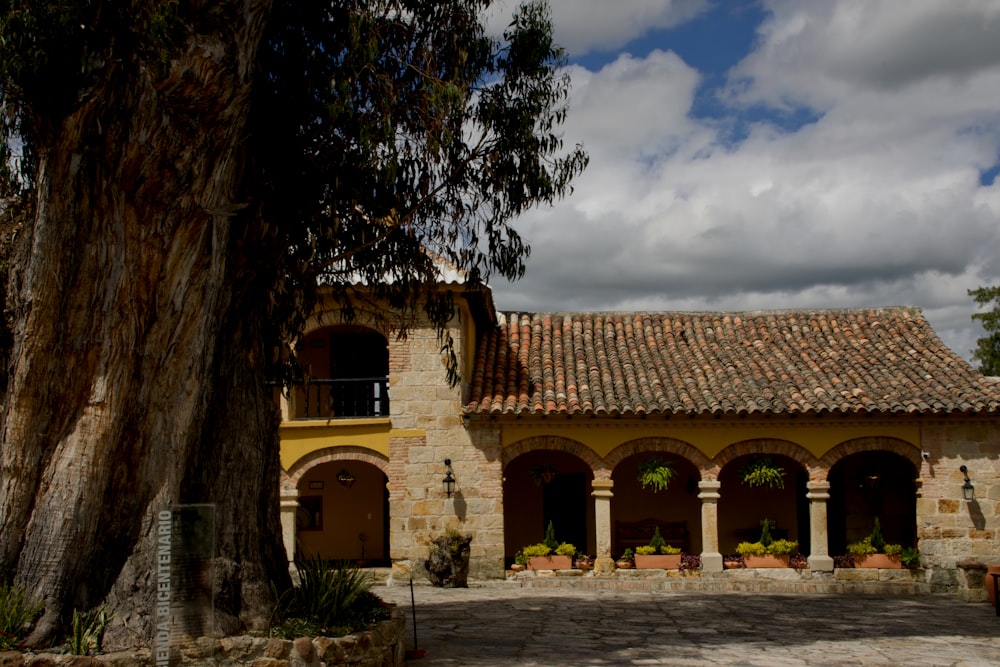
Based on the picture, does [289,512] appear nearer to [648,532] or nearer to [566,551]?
[566,551]

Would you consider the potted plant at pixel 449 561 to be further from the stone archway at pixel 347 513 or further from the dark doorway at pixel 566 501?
the stone archway at pixel 347 513

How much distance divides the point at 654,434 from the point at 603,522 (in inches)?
68.1

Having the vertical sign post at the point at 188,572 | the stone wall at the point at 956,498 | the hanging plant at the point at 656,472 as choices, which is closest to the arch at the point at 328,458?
the hanging plant at the point at 656,472

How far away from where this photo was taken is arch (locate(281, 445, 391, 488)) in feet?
59.1

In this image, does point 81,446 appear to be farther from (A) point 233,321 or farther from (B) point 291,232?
(B) point 291,232

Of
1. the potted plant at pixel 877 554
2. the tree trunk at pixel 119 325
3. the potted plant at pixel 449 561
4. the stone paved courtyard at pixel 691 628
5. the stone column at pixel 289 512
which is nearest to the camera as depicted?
the tree trunk at pixel 119 325

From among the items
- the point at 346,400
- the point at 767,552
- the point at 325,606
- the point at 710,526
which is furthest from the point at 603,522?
the point at 325,606

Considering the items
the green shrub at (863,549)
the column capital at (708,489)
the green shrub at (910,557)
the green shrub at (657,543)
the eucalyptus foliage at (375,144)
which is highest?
the eucalyptus foliage at (375,144)

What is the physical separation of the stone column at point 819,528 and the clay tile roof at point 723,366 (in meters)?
1.46

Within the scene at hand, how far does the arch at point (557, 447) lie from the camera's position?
17.9 meters

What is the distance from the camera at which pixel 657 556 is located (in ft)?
58.9

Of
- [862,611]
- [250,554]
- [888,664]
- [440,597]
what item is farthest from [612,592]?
[250,554]

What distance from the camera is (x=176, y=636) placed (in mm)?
7957

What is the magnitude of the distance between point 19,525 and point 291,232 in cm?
372
